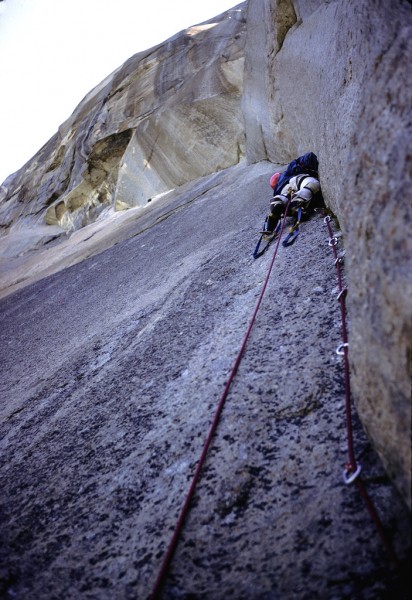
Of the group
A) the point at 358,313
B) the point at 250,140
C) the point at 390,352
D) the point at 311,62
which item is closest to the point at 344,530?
the point at 390,352

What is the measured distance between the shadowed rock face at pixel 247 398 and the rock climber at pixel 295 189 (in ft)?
1.17

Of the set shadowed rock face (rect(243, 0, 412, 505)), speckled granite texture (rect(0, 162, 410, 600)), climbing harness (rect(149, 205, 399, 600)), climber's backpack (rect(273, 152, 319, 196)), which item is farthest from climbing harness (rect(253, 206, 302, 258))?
climbing harness (rect(149, 205, 399, 600))

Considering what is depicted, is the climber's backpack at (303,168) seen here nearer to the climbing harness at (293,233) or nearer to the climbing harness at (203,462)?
the climbing harness at (293,233)

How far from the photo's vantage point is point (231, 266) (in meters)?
3.61

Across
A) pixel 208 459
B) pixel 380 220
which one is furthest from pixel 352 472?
pixel 380 220

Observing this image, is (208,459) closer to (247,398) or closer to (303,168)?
(247,398)

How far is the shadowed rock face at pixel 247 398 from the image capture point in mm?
1149

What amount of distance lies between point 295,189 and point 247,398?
3.16m

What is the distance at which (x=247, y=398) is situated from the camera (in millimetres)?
1815

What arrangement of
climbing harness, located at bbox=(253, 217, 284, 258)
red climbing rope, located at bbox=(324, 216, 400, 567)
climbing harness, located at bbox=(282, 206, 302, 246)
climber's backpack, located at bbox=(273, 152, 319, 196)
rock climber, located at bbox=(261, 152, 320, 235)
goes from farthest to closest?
climber's backpack, located at bbox=(273, 152, 319, 196) < rock climber, located at bbox=(261, 152, 320, 235) < climbing harness, located at bbox=(253, 217, 284, 258) < climbing harness, located at bbox=(282, 206, 302, 246) < red climbing rope, located at bbox=(324, 216, 400, 567)

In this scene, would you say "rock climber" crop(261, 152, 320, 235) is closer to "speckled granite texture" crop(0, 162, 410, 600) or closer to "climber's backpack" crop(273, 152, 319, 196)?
"climber's backpack" crop(273, 152, 319, 196)

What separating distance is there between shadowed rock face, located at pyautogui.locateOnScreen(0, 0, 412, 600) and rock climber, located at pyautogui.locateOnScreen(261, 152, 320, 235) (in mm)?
357

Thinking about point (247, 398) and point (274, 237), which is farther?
point (274, 237)

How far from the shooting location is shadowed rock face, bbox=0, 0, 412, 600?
3.77 ft
